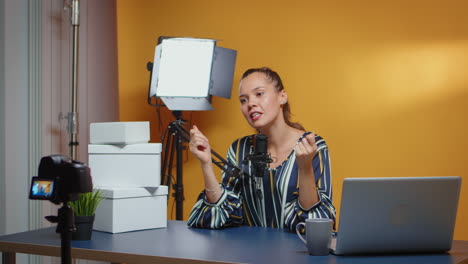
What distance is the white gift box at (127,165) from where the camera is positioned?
2.12m

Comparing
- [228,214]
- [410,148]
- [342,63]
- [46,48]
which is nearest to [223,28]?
[342,63]

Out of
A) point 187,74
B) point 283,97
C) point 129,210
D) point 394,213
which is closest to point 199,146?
point 129,210

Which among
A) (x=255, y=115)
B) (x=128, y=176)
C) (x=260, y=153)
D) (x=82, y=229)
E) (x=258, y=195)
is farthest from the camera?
(x=255, y=115)

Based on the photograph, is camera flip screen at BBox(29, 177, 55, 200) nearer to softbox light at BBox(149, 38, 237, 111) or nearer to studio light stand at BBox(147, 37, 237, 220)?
studio light stand at BBox(147, 37, 237, 220)

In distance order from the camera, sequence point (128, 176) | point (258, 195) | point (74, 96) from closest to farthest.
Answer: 1. point (128, 176)
2. point (258, 195)
3. point (74, 96)

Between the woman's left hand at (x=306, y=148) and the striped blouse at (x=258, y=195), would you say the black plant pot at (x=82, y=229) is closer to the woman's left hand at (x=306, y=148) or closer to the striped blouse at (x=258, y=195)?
the striped blouse at (x=258, y=195)

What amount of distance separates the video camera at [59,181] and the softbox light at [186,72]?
205 cm

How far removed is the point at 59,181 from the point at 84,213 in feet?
2.28

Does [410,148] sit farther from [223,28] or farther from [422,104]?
[223,28]

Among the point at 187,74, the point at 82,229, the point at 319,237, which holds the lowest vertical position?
the point at 82,229

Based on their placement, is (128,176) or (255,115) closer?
(128,176)

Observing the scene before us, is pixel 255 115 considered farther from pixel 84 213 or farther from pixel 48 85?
pixel 48 85

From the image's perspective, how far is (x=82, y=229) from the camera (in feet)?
5.98

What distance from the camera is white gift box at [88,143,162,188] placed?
2123 mm
